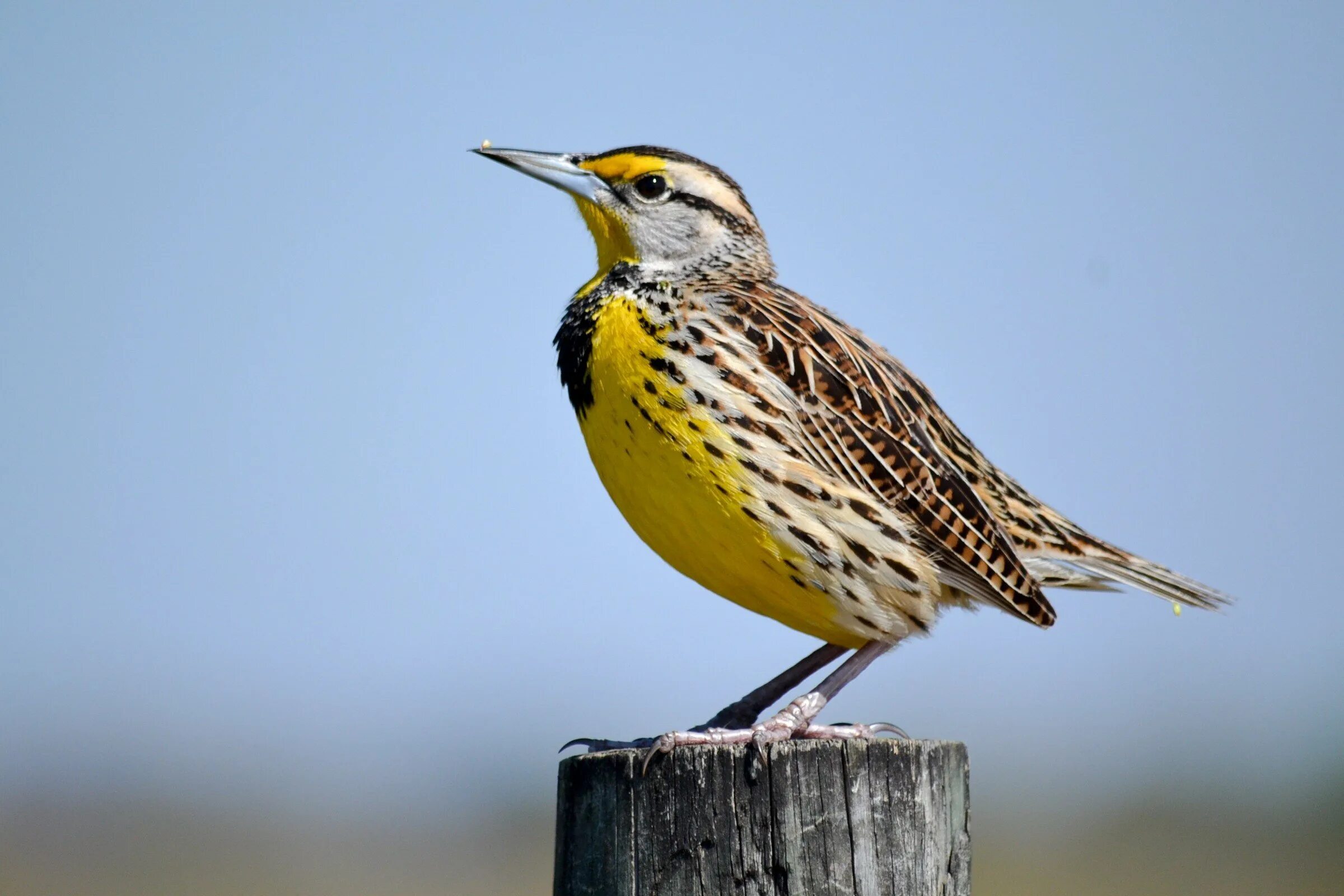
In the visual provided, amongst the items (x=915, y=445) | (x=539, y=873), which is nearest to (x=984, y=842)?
(x=539, y=873)

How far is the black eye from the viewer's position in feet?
12.6

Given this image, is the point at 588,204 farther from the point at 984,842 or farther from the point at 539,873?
the point at 984,842

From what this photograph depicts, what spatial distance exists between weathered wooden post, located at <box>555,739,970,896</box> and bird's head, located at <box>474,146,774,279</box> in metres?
1.62

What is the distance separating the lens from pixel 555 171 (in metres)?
3.86

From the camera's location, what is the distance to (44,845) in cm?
988

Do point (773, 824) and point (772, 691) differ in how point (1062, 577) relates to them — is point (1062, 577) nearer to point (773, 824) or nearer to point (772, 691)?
point (772, 691)

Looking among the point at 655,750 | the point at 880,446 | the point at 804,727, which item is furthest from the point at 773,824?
the point at 880,446

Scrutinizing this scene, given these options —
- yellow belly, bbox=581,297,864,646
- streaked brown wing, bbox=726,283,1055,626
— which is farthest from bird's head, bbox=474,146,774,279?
yellow belly, bbox=581,297,864,646

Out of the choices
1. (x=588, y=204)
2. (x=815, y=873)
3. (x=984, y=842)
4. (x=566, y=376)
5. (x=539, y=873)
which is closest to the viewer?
(x=815, y=873)

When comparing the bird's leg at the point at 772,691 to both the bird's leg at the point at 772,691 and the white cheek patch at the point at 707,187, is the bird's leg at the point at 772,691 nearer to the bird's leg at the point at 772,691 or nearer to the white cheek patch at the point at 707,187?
the bird's leg at the point at 772,691

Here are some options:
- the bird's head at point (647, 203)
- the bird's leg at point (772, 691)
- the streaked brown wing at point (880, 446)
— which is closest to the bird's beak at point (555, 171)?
the bird's head at point (647, 203)

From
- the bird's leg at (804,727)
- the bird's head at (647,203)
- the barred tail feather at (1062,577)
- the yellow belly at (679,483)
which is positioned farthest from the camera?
the barred tail feather at (1062,577)

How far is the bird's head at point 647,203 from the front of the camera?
3.79 m

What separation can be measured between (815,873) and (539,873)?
7.54 metres
